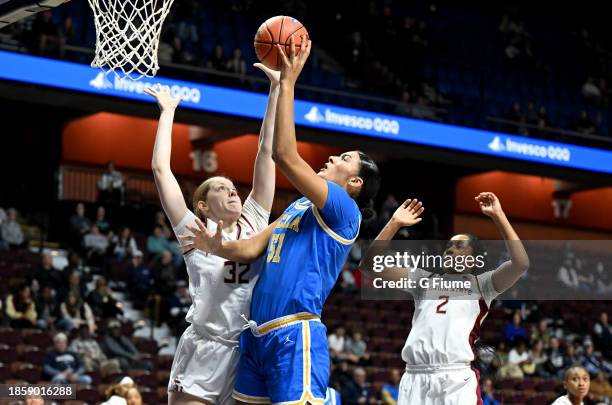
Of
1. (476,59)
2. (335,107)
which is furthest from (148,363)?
(476,59)

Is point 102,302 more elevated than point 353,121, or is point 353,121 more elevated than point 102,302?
point 353,121

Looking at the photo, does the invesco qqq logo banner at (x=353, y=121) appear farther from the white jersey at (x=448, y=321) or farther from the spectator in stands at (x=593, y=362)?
the white jersey at (x=448, y=321)

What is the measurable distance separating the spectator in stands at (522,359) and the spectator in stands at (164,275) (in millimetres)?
5027

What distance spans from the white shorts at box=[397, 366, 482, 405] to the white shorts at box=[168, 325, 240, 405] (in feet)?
6.36

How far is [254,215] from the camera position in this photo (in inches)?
202

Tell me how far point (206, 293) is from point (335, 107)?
1190 centimetres

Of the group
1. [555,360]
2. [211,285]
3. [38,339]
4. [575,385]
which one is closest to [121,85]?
[38,339]

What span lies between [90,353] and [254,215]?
25.0 ft

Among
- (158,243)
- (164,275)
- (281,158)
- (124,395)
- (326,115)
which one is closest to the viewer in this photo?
(281,158)

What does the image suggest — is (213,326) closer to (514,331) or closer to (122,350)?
(122,350)

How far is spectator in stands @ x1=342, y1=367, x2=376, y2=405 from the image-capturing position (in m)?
13.1

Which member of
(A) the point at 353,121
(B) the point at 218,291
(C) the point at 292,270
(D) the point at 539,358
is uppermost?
(A) the point at 353,121

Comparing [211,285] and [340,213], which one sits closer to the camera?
[340,213]

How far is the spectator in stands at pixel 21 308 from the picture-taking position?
496 inches
